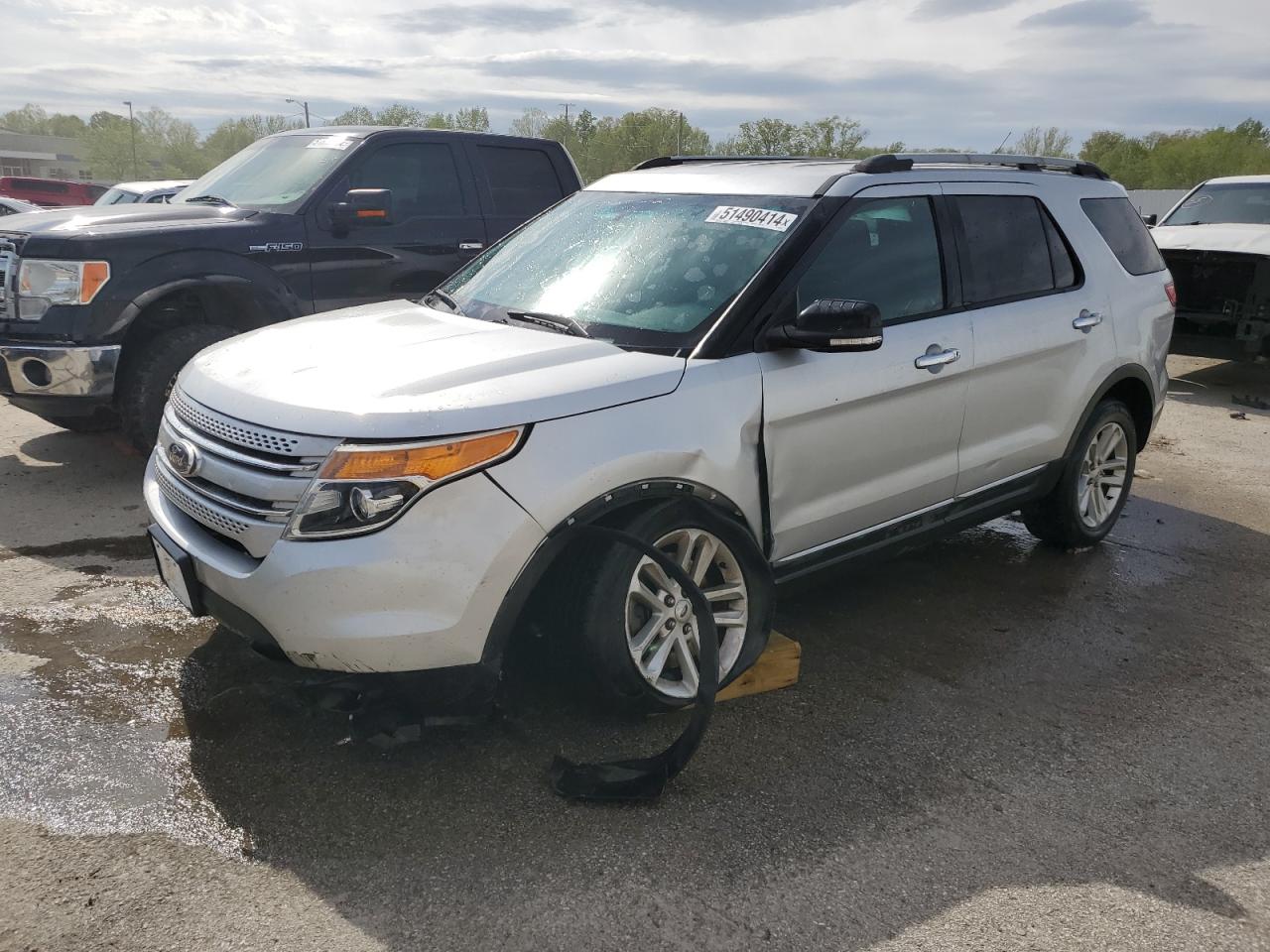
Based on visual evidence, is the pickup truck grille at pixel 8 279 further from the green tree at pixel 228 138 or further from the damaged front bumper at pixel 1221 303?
the green tree at pixel 228 138

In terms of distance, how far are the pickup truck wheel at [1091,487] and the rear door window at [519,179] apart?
4.07 meters

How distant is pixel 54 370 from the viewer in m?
5.54

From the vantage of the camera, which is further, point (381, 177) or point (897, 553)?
point (381, 177)

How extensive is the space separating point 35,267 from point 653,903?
4.89 meters

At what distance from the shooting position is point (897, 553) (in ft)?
13.7

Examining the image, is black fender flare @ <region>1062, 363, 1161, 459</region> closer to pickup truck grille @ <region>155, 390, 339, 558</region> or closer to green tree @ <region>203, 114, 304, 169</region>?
pickup truck grille @ <region>155, 390, 339, 558</region>

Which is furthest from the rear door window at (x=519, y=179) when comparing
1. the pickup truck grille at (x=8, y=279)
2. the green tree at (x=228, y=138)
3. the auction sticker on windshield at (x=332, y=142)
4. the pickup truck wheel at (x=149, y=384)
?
the green tree at (x=228, y=138)

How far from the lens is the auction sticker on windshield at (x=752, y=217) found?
3.74 metres

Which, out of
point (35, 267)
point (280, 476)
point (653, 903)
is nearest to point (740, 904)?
point (653, 903)

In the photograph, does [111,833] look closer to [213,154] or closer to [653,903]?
[653,903]

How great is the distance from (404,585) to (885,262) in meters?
2.27

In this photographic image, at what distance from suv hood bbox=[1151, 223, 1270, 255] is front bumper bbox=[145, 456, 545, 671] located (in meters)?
9.35

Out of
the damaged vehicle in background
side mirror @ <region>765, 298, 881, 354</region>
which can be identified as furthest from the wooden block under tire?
the damaged vehicle in background

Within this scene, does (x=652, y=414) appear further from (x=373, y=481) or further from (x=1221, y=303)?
(x=1221, y=303)
